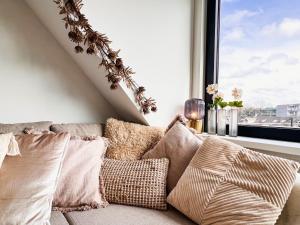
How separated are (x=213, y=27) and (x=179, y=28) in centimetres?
30

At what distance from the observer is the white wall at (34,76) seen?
5.88ft

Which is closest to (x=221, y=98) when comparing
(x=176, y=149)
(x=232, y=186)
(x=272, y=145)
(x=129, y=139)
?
(x=272, y=145)

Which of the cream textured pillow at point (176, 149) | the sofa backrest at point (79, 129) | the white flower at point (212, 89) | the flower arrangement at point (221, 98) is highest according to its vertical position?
the white flower at point (212, 89)

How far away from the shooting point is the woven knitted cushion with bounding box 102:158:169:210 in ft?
4.73

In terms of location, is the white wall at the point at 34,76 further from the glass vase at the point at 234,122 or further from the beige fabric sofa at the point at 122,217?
the glass vase at the point at 234,122

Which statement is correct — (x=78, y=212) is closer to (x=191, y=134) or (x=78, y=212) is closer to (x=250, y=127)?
(x=191, y=134)

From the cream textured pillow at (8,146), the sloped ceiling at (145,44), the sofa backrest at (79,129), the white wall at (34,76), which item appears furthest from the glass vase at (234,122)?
the cream textured pillow at (8,146)

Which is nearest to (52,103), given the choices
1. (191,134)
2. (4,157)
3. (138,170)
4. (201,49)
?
(4,157)

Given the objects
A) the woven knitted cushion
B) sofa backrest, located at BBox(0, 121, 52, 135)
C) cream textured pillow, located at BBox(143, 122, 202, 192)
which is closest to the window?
cream textured pillow, located at BBox(143, 122, 202, 192)

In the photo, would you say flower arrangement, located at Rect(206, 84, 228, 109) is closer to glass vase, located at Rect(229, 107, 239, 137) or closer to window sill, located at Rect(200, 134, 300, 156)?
glass vase, located at Rect(229, 107, 239, 137)

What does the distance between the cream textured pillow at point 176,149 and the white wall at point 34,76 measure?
76 centimetres

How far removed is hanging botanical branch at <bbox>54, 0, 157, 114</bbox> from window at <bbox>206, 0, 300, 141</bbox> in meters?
0.70

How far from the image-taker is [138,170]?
1524 millimetres

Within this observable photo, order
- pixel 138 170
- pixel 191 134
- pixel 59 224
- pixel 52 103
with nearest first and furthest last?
pixel 59 224
pixel 138 170
pixel 191 134
pixel 52 103
